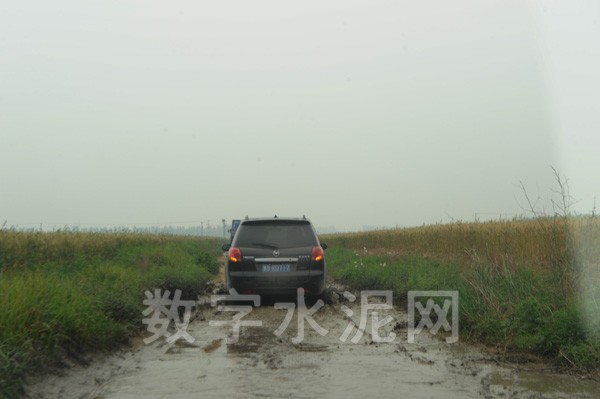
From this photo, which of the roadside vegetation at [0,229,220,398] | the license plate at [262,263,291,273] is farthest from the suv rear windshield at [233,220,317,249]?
the roadside vegetation at [0,229,220,398]

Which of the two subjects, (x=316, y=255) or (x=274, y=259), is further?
(x=316, y=255)

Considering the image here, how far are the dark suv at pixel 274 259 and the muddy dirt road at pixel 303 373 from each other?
2745 mm

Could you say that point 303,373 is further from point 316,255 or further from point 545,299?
point 316,255

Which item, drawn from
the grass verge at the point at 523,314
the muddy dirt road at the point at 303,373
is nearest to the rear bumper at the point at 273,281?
the grass verge at the point at 523,314

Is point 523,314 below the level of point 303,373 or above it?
above

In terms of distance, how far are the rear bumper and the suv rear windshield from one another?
0.55 m

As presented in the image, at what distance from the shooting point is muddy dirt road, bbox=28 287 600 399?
5984 millimetres

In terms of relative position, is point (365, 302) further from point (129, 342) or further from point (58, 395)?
point (58, 395)

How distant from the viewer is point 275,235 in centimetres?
1259

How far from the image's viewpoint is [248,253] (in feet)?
40.6

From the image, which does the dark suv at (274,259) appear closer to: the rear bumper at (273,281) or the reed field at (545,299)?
the rear bumper at (273,281)

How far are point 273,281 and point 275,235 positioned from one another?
91 centimetres

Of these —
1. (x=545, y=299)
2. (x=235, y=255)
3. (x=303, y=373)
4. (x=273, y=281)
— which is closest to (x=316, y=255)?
(x=273, y=281)

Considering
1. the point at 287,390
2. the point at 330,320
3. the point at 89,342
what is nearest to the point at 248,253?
the point at 330,320
